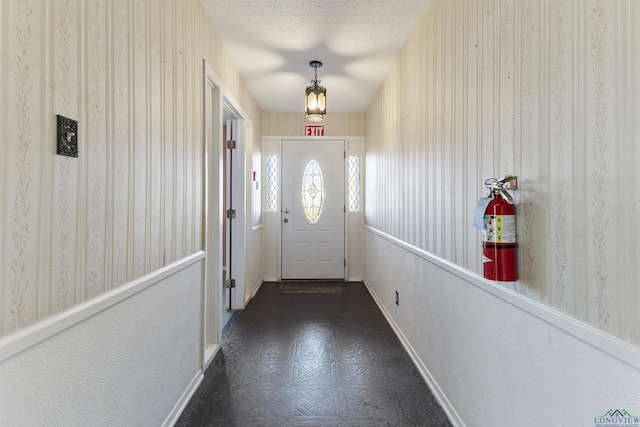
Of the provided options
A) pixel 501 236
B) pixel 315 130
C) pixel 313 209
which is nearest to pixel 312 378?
pixel 501 236

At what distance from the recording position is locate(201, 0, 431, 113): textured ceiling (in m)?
2.05

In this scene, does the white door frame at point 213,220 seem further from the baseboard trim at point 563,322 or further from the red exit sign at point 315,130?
the red exit sign at point 315,130

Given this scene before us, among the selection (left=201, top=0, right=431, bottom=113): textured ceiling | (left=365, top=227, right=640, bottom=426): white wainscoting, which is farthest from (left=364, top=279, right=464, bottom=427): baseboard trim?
(left=201, top=0, right=431, bottom=113): textured ceiling

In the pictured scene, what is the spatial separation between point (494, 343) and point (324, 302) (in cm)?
238

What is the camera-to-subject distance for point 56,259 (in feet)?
2.97

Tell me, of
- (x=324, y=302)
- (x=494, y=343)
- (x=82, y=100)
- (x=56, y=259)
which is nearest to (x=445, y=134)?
(x=494, y=343)

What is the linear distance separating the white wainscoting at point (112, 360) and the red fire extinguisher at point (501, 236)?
1.39 metres

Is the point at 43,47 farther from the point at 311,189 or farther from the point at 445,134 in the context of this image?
the point at 311,189

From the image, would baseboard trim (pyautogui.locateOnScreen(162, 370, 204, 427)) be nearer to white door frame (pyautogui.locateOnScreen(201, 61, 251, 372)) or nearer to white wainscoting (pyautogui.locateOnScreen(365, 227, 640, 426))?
white door frame (pyautogui.locateOnScreen(201, 61, 251, 372))

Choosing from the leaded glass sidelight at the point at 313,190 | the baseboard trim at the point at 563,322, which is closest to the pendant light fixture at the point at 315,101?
the leaded glass sidelight at the point at 313,190

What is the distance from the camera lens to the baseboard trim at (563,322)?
75 centimetres

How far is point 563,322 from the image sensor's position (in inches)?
36.3

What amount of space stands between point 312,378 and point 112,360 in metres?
1.25

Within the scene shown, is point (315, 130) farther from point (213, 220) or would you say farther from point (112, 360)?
point (112, 360)
